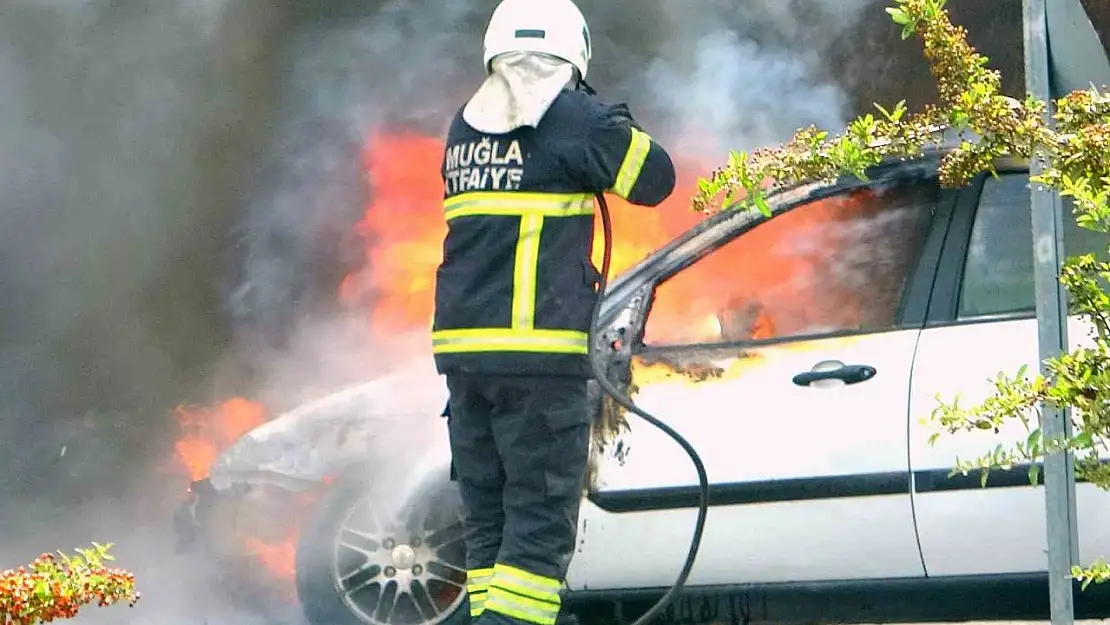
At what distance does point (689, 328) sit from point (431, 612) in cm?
108

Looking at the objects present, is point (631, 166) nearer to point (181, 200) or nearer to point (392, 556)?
point (392, 556)

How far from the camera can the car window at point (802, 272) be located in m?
3.50

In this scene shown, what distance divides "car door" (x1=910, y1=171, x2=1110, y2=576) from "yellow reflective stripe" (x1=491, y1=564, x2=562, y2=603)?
0.98 meters

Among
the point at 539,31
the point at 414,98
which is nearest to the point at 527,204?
the point at 539,31

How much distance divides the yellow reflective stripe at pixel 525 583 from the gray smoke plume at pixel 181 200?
3.87 feet

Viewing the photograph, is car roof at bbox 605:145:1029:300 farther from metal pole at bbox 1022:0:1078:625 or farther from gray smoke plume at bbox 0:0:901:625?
metal pole at bbox 1022:0:1078:625

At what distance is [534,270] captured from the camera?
306cm

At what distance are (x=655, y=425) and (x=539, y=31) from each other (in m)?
1.01

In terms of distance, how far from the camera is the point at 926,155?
3.54m

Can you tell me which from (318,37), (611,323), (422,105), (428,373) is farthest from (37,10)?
(611,323)

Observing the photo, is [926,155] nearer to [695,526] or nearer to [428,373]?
[695,526]

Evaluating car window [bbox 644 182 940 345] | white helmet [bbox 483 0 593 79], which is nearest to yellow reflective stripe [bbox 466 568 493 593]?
car window [bbox 644 182 940 345]

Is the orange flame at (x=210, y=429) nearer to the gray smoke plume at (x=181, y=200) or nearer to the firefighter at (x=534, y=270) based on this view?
the gray smoke plume at (x=181, y=200)

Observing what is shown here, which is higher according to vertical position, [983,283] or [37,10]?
[37,10]
